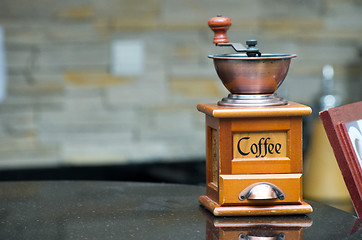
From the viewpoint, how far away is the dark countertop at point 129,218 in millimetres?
1156

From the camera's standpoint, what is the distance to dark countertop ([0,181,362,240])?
1.16m

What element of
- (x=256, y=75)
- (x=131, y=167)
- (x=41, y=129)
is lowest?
(x=131, y=167)

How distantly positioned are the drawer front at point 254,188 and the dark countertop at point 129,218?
0.04 metres

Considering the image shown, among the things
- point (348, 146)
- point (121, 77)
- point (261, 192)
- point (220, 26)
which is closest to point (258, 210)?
point (261, 192)

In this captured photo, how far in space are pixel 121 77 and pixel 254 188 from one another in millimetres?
2126

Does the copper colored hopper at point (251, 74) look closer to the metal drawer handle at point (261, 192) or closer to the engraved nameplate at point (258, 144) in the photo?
the engraved nameplate at point (258, 144)

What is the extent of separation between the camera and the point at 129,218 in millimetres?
1255

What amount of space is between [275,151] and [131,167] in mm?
2083

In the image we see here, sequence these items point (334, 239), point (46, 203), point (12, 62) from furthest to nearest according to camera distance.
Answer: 1. point (12, 62)
2. point (46, 203)
3. point (334, 239)

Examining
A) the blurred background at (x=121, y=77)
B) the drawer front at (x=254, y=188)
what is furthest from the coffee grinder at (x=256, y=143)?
the blurred background at (x=121, y=77)

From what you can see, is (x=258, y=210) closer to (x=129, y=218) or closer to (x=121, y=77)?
(x=129, y=218)

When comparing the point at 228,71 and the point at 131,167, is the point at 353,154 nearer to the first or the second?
the point at 228,71

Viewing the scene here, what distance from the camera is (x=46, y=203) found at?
1385 millimetres

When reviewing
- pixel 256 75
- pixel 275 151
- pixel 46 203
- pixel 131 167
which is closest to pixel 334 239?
pixel 275 151
